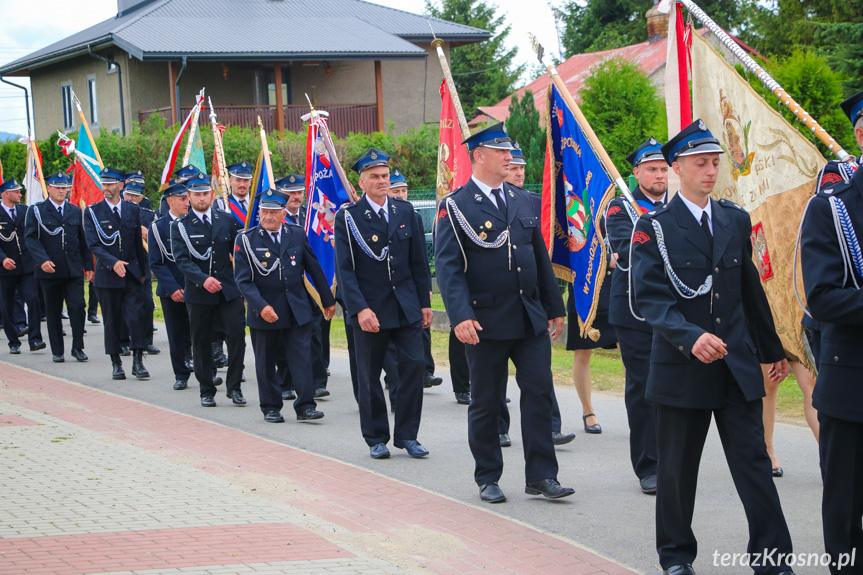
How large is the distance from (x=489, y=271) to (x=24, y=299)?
1045 centimetres

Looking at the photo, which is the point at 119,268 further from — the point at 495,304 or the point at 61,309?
the point at 495,304

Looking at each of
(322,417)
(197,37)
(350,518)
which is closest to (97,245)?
(322,417)

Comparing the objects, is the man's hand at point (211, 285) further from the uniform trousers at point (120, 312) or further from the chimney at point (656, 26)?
the chimney at point (656, 26)

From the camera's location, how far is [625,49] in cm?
4069

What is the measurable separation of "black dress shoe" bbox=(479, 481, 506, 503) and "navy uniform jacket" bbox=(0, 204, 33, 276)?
1017cm

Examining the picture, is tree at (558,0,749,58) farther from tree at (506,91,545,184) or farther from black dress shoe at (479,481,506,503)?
black dress shoe at (479,481,506,503)

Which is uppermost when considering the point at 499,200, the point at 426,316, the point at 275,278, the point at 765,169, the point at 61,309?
the point at 765,169

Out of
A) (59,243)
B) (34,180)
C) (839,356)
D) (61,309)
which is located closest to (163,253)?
(61,309)

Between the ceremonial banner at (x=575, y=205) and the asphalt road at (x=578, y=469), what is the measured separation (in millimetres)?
1062

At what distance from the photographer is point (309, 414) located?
9023mm

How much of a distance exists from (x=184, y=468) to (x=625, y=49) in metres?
36.5

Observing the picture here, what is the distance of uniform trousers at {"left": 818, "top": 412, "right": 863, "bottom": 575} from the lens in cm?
416

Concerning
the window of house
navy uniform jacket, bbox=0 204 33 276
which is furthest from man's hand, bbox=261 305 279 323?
the window of house

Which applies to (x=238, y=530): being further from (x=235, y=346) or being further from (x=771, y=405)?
(x=235, y=346)
